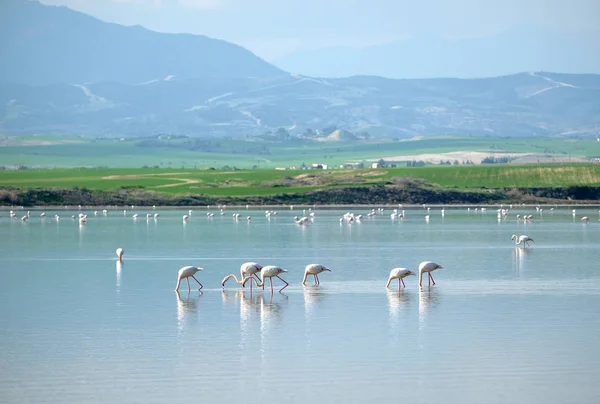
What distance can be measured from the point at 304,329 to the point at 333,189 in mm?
80001

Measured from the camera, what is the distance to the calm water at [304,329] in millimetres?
17516

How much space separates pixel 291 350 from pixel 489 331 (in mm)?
4286

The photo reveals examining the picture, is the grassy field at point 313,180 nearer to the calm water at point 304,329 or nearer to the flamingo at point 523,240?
the flamingo at point 523,240

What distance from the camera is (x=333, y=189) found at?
103m

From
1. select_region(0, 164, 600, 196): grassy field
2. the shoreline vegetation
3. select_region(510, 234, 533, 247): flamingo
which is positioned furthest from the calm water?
select_region(0, 164, 600, 196): grassy field

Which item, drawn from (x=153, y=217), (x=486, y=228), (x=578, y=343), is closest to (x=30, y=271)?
(x=578, y=343)

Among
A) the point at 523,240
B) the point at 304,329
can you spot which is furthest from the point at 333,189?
the point at 304,329

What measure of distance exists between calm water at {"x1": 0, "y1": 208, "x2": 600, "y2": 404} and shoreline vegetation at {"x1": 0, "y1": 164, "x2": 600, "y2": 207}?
55.6 metres

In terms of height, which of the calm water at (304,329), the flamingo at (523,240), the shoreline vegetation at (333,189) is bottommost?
the calm water at (304,329)

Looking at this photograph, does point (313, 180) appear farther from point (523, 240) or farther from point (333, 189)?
point (523, 240)

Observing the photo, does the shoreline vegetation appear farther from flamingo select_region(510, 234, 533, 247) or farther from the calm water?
the calm water

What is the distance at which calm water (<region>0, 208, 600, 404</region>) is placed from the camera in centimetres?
1752

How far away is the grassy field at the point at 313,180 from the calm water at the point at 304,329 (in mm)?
61989

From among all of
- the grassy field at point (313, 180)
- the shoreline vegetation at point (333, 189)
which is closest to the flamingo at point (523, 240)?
the shoreline vegetation at point (333, 189)
